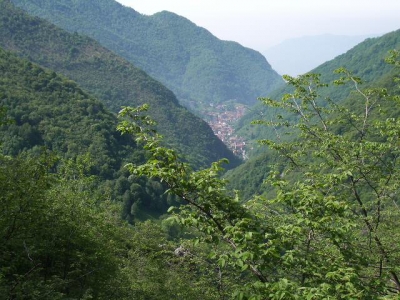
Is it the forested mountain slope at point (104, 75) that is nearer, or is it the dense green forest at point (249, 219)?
the dense green forest at point (249, 219)

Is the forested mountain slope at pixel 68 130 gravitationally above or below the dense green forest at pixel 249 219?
below

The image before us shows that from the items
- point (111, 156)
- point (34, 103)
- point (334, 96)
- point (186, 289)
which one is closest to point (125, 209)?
point (111, 156)

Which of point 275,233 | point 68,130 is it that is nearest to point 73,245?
point 275,233

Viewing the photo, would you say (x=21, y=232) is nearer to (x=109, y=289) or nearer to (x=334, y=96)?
(x=109, y=289)

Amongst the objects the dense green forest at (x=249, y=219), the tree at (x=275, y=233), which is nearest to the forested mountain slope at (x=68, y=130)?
the dense green forest at (x=249, y=219)

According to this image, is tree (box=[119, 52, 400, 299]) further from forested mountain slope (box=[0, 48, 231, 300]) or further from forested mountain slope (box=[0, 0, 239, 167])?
forested mountain slope (box=[0, 0, 239, 167])

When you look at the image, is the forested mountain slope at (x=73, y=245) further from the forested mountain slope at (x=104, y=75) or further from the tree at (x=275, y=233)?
the forested mountain slope at (x=104, y=75)

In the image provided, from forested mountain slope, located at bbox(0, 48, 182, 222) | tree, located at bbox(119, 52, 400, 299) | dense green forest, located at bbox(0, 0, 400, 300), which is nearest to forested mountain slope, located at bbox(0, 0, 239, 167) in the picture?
forested mountain slope, located at bbox(0, 48, 182, 222)

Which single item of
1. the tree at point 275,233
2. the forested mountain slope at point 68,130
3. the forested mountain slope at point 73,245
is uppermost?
the tree at point 275,233

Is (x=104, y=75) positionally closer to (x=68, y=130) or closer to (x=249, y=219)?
(x=68, y=130)
